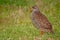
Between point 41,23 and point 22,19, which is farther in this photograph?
point 22,19

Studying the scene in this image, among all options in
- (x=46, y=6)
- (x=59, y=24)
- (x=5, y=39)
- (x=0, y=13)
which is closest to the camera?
(x=5, y=39)

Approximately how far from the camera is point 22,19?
37.4 ft

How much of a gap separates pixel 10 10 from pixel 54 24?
2.18m

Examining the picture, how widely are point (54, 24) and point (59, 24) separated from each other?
0.57 ft

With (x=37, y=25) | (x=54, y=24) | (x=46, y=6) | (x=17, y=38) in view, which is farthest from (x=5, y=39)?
(x=46, y=6)

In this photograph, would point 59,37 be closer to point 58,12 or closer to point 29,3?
point 58,12

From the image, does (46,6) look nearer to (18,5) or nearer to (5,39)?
(18,5)

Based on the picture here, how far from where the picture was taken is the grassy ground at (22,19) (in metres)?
9.73

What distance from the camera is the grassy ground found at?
9.73 m

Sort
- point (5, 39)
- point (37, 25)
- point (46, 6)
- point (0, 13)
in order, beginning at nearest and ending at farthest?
1. point (5, 39)
2. point (37, 25)
3. point (0, 13)
4. point (46, 6)

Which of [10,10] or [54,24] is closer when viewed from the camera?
[54,24]

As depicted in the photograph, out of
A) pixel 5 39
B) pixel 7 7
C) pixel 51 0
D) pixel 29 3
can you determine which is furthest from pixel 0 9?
pixel 5 39

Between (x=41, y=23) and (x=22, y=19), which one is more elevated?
(x=41, y=23)

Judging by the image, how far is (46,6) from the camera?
41.8ft
